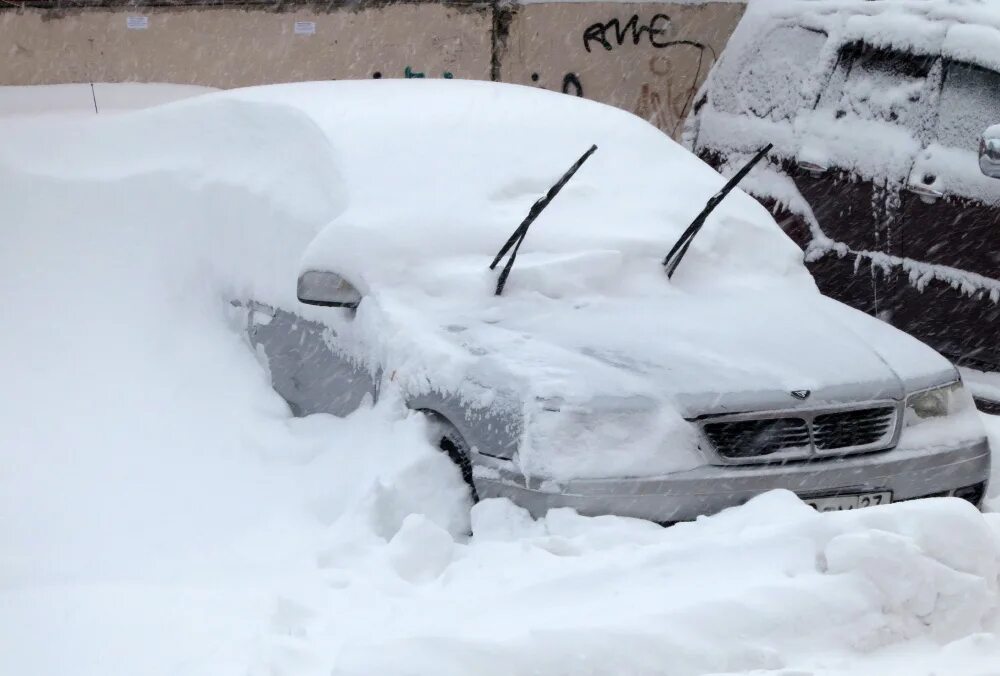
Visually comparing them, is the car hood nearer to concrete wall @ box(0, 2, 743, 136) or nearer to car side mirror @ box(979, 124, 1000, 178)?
car side mirror @ box(979, 124, 1000, 178)

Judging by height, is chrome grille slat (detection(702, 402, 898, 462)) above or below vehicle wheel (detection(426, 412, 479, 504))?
above

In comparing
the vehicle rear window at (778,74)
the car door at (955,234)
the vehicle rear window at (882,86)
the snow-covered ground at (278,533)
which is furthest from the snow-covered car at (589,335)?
the vehicle rear window at (778,74)

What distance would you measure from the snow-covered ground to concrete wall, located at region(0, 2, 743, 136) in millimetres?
7602

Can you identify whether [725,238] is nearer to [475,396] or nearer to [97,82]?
[475,396]

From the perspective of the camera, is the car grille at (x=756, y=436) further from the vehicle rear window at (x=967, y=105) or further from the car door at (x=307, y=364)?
the vehicle rear window at (x=967, y=105)

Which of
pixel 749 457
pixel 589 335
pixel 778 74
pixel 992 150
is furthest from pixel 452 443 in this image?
pixel 778 74

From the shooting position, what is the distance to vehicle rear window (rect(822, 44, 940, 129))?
6.14m

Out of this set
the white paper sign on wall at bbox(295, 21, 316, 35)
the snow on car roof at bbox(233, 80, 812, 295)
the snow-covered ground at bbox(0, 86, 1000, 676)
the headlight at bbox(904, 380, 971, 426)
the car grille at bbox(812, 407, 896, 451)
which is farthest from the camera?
the white paper sign on wall at bbox(295, 21, 316, 35)

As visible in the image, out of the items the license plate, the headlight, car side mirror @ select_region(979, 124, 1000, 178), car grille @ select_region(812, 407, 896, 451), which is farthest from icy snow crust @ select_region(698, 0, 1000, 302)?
the license plate

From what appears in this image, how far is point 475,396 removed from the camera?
140 inches

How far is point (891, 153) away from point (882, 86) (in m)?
0.46

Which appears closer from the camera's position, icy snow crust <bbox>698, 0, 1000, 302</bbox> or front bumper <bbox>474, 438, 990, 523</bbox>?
front bumper <bbox>474, 438, 990, 523</bbox>

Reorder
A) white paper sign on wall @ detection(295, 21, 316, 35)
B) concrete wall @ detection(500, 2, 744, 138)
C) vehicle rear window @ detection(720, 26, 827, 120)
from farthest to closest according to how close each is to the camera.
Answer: concrete wall @ detection(500, 2, 744, 138) < white paper sign on wall @ detection(295, 21, 316, 35) < vehicle rear window @ detection(720, 26, 827, 120)

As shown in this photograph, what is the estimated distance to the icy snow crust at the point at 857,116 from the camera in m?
5.88
